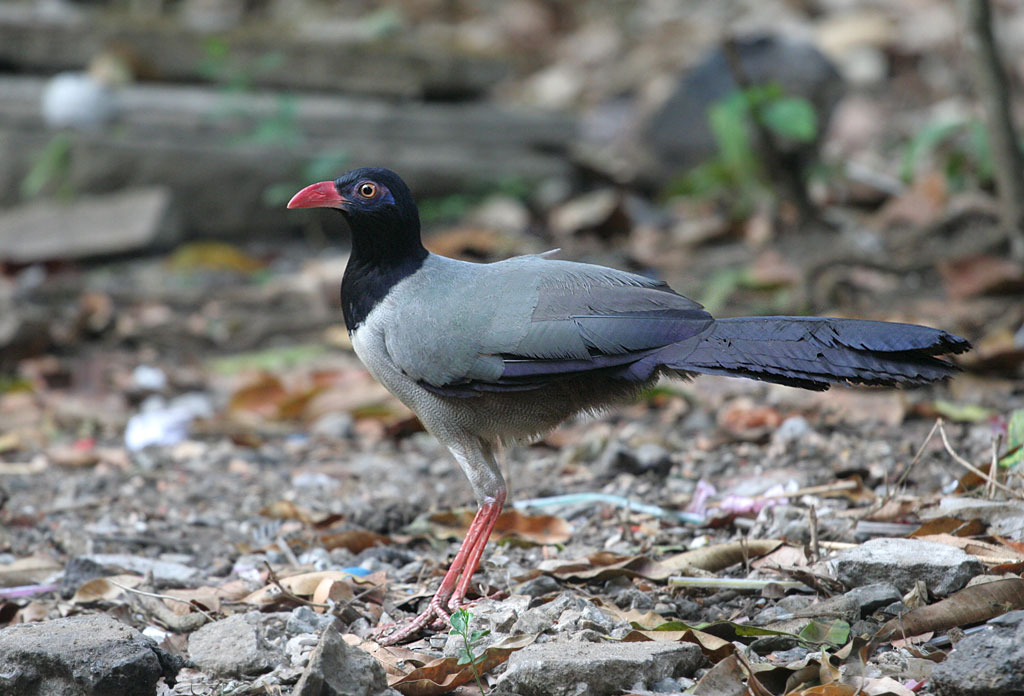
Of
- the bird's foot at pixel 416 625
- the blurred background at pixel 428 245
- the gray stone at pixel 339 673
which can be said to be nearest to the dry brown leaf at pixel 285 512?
the blurred background at pixel 428 245

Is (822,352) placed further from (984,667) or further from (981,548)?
(984,667)

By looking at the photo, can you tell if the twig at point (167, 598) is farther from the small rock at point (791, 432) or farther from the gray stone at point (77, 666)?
the small rock at point (791, 432)

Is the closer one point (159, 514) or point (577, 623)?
point (577, 623)

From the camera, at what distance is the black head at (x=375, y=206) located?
3715 mm

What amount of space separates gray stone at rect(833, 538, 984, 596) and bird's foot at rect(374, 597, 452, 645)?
3.64ft

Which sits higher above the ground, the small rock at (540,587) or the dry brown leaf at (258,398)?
the small rock at (540,587)

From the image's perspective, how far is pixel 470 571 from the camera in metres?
3.47

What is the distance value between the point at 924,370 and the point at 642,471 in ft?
5.61

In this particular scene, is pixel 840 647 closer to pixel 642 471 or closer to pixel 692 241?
pixel 642 471

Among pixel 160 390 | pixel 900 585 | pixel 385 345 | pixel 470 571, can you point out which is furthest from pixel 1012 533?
pixel 160 390

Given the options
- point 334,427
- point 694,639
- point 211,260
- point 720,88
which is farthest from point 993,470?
point 211,260

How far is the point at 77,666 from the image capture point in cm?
270

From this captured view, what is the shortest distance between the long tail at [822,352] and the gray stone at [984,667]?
0.68 m

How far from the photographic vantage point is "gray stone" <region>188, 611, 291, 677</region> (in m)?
2.98
